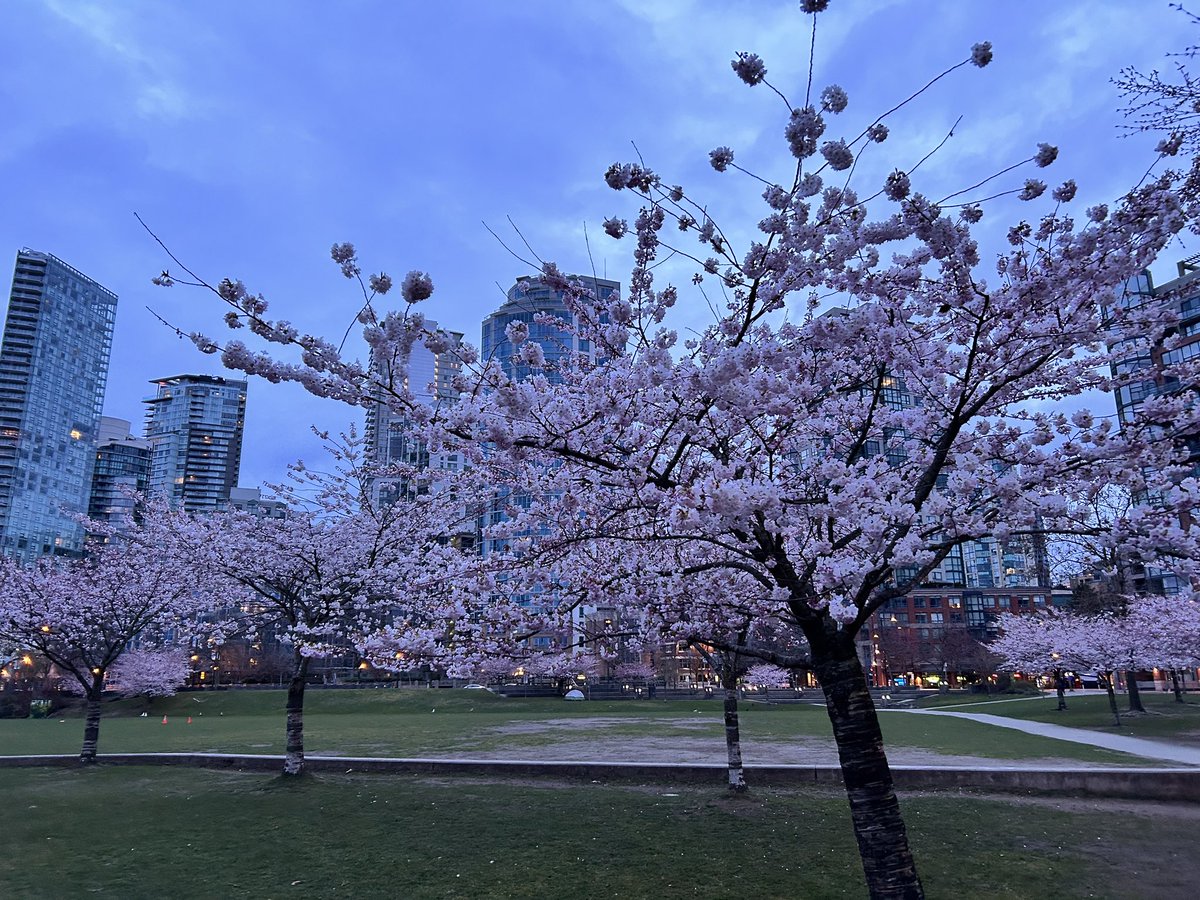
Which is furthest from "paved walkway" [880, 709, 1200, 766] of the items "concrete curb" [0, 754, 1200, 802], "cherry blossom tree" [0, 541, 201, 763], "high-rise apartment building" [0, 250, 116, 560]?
"high-rise apartment building" [0, 250, 116, 560]

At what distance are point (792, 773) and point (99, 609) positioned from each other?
20.3m

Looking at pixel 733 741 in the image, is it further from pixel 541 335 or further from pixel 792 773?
pixel 541 335

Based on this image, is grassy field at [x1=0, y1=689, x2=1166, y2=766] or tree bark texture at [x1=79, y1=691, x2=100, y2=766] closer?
tree bark texture at [x1=79, y1=691, x2=100, y2=766]

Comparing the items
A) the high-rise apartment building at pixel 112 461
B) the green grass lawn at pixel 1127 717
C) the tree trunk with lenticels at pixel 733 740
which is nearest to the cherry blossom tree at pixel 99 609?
the tree trunk with lenticels at pixel 733 740

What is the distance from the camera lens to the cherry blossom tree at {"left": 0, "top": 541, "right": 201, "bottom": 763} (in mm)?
20812

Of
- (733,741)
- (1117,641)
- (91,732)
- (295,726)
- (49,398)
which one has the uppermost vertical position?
(49,398)

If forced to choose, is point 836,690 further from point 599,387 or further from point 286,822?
point 286,822

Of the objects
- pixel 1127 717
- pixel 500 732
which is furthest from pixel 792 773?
pixel 1127 717

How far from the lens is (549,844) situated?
1098 centimetres

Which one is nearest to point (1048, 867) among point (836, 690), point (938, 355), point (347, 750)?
point (836, 690)

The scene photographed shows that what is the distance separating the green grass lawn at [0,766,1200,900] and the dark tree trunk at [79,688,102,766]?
4553 millimetres

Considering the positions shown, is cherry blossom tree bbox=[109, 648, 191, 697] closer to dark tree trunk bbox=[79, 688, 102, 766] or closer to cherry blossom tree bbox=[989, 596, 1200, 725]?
dark tree trunk bbox=[79, 688, 102, 766]

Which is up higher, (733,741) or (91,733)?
(733,741)

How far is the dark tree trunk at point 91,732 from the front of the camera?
20.0 metres
